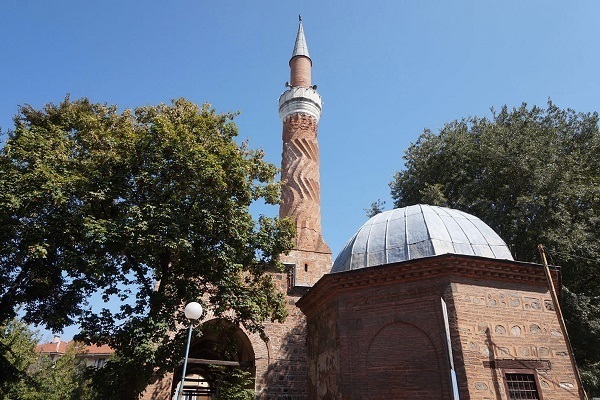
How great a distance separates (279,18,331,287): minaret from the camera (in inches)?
611

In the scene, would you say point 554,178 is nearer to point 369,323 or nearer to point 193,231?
point 369,323

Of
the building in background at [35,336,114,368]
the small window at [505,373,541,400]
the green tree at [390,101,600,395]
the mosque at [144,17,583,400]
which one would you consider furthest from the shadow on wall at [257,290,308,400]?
the building in background at [35,336,114,368]

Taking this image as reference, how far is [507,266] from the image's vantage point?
29.7 ft

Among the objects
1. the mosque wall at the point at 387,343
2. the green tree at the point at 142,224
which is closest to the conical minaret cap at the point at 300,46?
the green tree at the point at 142,224

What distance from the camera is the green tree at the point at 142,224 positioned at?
8.52 metres

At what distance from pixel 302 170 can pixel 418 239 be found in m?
8.88

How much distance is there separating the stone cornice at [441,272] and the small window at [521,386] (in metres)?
1.98

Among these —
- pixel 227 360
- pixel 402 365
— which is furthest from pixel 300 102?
pixel 402 365

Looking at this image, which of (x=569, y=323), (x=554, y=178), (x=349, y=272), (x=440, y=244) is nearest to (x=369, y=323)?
(x=349, y=272)

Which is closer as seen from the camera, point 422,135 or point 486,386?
point 486,386

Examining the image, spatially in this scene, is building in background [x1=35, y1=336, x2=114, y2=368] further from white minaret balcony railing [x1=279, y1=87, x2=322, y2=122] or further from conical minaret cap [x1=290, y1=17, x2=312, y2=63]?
conical minaret cap [x1=290, y1=17, x2=312, y2=63]

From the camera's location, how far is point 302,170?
1791 centimetres

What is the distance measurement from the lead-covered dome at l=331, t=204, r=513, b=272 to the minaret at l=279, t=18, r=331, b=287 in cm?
368

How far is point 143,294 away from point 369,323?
517 centimetres
